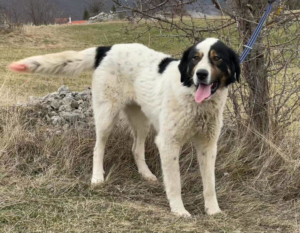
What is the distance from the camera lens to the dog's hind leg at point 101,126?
4516 mm

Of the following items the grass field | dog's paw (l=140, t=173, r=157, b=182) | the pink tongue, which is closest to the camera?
the grass field

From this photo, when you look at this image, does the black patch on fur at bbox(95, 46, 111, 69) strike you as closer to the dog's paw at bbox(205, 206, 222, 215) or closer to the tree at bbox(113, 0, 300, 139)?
the tree at bbox(113, 0, 300, 139)

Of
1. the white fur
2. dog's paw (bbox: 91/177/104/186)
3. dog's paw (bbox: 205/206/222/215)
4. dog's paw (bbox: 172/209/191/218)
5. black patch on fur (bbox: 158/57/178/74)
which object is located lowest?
dog's paw (bbox: 205/206/222/215)

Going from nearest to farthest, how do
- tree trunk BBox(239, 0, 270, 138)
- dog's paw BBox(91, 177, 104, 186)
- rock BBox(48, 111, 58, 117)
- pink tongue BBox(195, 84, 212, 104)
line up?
pink tongue BBox(195, 84, 212, 104)
dog's paw BBox(91, 177, 104, 186)
tree trunk BBox(239, 0, 270, 138)
rock BBox(48, 111, 58, 117)

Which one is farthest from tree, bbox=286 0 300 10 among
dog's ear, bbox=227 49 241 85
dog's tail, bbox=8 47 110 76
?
dog's tail, bbox=8 47 110 76

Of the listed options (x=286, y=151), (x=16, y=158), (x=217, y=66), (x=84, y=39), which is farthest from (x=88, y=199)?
(x=84, y=39)

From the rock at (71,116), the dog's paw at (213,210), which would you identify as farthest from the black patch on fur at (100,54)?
the dog's paw at (213,210)

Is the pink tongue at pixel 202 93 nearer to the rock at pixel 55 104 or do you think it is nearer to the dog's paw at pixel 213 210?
the dog's paw at pixel 213 210

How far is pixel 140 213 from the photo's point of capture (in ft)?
11.3

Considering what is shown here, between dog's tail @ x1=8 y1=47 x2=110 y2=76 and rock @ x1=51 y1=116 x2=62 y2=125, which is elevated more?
dog's tail @ x1=8 y1=47 x2=110 y2=76

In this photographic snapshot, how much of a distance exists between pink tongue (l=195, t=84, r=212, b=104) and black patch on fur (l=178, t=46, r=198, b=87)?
0.15 metres

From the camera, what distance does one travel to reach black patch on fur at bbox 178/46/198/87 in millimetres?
3525

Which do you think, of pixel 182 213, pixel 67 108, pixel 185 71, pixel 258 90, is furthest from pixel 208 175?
pixel 67 108

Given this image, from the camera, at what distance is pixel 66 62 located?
465cm
